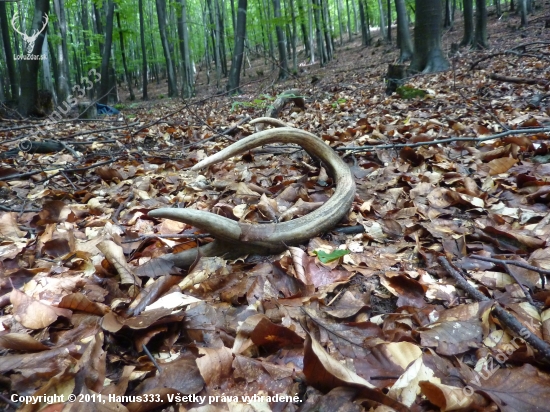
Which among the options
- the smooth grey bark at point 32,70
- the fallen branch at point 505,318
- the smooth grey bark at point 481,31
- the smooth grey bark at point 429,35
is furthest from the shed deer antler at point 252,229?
the smooth grey bark at point 481,31

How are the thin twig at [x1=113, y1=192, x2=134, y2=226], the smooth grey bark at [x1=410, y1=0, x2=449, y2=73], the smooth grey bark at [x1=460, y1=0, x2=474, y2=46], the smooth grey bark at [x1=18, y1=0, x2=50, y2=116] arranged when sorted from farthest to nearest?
the smooth grey bark at [x1=460, y1=0, x2=474, y2=46]
the smooth grey bark at [x1=410, y1=0, x2=449, y2=73]
the smooth grey bark at [x1=18, y1=0, x2=50, y2=116]
the thin twig at [x1=113, y1=192, x2=134, y2=226]

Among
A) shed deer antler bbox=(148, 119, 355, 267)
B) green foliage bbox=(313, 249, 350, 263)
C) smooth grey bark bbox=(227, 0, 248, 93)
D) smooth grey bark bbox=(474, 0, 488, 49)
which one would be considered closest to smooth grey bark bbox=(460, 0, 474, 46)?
smooth grey bark bbox=(474, 0, 488, 49)

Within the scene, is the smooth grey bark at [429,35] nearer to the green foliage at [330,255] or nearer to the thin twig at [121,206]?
the thin twig at [121,206]

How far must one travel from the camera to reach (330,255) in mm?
1836

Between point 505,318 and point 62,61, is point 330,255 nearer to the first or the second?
point 505,318

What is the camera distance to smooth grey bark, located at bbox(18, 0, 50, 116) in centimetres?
770

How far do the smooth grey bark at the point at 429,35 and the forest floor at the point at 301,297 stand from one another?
592 centimetres

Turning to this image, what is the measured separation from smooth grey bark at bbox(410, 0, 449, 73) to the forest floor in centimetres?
592

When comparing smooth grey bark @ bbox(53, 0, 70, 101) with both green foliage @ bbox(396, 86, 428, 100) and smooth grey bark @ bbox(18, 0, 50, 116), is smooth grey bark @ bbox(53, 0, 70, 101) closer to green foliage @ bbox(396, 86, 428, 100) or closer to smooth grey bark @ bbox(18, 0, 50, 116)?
smooth grey bark @ bbox(18, 0, 50, 116)

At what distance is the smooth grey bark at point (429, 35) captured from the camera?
27.1 ft

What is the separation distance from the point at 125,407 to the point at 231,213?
1473 mm

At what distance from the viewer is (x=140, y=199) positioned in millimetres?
3080

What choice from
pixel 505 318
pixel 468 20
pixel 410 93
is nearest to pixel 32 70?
pixel 410 93

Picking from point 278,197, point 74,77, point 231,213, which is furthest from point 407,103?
point 74,77
